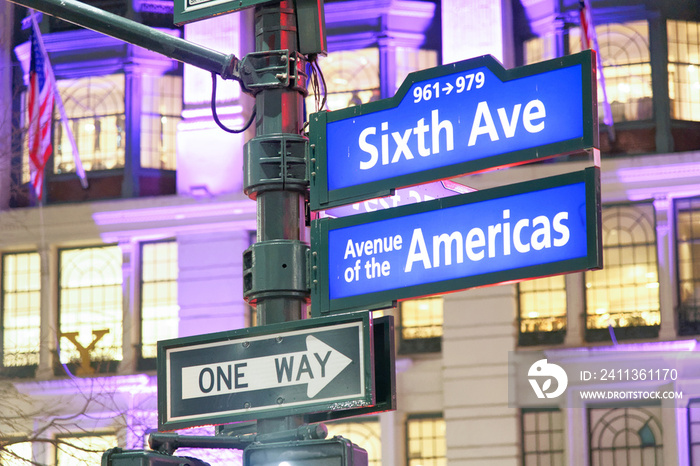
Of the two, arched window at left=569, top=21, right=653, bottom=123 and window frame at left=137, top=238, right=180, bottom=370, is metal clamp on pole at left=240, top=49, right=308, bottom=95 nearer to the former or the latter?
arched window at left=569, top=21, right=653, bottom=123

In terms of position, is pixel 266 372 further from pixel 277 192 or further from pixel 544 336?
pixel 544 336

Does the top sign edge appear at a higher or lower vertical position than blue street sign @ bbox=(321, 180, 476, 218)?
higher

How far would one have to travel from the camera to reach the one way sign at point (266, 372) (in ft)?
16.4

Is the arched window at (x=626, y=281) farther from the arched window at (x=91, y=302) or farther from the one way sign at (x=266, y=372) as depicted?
the one way sign at (x=266, y=372)

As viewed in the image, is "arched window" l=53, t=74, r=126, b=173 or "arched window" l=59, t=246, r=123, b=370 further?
"arched window" l=53, t=74, r=126, b=173

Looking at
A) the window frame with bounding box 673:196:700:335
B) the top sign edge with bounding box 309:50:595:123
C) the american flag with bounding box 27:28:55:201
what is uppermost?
the american flag with bounding box 27:28:55:201

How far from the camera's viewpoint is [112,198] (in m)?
28.2

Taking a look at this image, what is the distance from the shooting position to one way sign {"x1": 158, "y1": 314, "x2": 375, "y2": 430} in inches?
197

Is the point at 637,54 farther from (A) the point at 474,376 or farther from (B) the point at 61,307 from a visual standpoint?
(B) the point at 61,307

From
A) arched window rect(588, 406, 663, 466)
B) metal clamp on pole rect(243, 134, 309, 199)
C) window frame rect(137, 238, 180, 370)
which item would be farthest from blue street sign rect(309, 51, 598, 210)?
window frame rect(137, 238, 180, 370)

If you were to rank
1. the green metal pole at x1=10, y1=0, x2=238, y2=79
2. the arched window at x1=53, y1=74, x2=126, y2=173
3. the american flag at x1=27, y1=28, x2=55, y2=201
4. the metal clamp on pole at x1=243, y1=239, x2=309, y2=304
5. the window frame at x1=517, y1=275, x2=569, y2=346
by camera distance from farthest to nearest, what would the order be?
the arched window at x1=53, y1=74, x2=126, y2=173 → the american flag at x1=27, y1=28, x2=55, y2=201 → the window frame at x1=517, y1=275, x2=569, y2=346 → the green metal pole at x1=10, y1=0, x2=238, y2=79 → the metal clamp on pole at x1=243, y1=239, x2=309, y2=304

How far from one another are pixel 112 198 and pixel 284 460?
24.0m

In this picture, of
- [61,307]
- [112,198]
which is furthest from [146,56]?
[61,307]

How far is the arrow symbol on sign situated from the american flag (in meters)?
20.0
